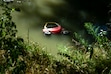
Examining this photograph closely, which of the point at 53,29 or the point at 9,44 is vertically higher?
the point at 9,44

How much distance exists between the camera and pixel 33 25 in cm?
416

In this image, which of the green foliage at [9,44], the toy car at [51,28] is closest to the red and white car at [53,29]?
the toy car at [51,28]

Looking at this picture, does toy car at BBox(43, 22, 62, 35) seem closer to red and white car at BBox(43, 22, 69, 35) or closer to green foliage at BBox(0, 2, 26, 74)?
red and white car at BBox(43, 22, 69, 35)

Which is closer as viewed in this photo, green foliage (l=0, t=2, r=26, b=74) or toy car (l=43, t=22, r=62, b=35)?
green foliage (l=0, t=2, r=26, b=74)

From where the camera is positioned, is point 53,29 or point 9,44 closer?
point 9,44

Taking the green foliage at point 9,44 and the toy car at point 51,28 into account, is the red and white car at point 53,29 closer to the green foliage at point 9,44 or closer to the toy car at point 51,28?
the toy car at point 51,28

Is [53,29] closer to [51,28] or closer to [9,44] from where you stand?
[51,28]

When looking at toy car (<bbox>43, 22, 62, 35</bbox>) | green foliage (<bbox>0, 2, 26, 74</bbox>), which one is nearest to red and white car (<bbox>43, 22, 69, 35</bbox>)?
toy car (<bbox>43, 22, 62, 35</bbox>)

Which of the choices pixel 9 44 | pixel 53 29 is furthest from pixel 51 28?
pixel 9 44

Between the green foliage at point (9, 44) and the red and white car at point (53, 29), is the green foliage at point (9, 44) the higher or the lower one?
the higher one

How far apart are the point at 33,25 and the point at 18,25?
0.22 metres

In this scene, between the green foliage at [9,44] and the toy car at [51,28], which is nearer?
the green foliage at [9,44]

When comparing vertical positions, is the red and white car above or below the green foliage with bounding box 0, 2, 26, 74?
below

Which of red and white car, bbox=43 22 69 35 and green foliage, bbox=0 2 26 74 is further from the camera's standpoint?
red and white car, bbox=43 22 69 35
